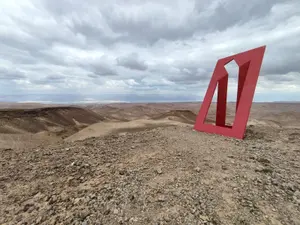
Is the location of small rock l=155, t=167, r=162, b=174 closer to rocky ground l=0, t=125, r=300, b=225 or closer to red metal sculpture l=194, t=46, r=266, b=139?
rocky ground l=0, t=125, r=300, b=225

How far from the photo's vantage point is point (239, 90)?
10.1 m

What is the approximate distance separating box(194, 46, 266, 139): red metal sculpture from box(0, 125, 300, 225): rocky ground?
6.39 ft

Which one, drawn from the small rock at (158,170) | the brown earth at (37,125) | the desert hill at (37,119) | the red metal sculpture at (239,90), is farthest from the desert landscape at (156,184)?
the desert hill at (37,119)

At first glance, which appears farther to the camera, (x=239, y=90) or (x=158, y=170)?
(x=239, y=90)

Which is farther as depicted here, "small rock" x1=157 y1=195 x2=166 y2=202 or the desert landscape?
"small rock" x1=157 y1=195 x2=166 y2=202

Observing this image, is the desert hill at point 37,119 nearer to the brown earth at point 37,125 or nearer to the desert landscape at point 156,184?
the brown earth at point 37,125

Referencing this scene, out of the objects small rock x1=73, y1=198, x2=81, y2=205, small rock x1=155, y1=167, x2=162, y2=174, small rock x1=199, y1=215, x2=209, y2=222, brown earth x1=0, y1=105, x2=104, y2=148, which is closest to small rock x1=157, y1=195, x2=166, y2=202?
small rock x1=199, y1=215, x2=209, y2=222

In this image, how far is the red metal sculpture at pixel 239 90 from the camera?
325 inches

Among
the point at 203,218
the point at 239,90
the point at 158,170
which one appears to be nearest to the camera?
the point at 203,218

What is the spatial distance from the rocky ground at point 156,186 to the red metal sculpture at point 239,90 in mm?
1949

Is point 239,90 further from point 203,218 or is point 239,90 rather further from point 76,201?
point 76,201

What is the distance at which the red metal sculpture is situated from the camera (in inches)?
325

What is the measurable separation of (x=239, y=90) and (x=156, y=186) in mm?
8106

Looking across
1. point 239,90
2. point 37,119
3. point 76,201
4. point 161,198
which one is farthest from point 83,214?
point 37,119
